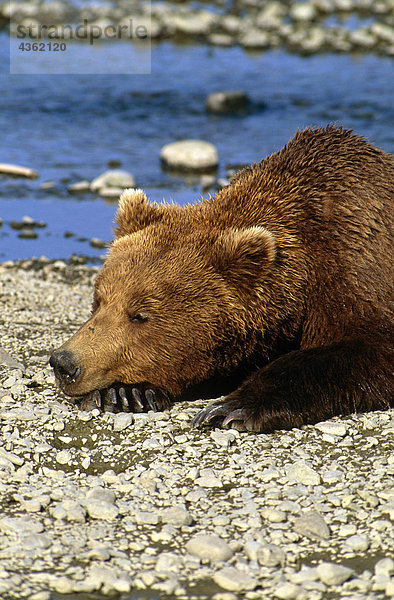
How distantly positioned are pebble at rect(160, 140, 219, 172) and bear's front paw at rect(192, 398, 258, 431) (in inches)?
259

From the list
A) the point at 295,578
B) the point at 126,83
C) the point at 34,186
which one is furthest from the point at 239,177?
the point at 126,83

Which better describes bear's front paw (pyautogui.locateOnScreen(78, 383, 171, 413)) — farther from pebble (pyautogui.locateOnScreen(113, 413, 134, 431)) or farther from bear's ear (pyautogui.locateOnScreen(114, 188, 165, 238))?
bear's ear (pyautogui.locateOnScreen(114, 188, 165, 238))

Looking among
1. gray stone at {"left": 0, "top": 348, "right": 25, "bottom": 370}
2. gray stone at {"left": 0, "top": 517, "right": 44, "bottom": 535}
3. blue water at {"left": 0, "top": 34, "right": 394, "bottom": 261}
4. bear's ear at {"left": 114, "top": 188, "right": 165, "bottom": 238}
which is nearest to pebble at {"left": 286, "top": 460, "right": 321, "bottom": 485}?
gray stone at {"left": 0, "top": 517, "right": 44, "bottom": 535}

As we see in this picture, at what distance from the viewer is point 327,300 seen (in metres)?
5.16

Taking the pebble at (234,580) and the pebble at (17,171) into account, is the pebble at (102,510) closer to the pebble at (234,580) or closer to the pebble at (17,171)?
the pebble at (234,580)

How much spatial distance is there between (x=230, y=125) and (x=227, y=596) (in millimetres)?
10692

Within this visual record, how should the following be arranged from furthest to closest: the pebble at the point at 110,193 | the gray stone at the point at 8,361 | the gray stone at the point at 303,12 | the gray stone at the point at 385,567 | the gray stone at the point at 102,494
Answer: the gray stone at the point at 303,12 → the pebble at the point at 110,193 → the gray stone at the point at 8,361 → the gray stone at the point at 102,494 → the gray stone at the point at 385,567

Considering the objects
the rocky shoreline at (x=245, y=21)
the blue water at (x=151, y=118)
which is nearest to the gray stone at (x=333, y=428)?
the blue water at (x=151, y=118)

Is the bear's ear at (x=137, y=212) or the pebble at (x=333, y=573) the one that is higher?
the bear's ear at (x=137, y=212)

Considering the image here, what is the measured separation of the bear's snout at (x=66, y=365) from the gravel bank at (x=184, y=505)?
236mm

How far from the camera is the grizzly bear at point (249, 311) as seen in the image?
4918 millimetres

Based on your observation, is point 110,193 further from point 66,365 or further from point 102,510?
point 102,510

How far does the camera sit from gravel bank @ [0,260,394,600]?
11.7ft

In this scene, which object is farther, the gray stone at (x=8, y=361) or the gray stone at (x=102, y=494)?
the gray stone at (x=8, y=361)
